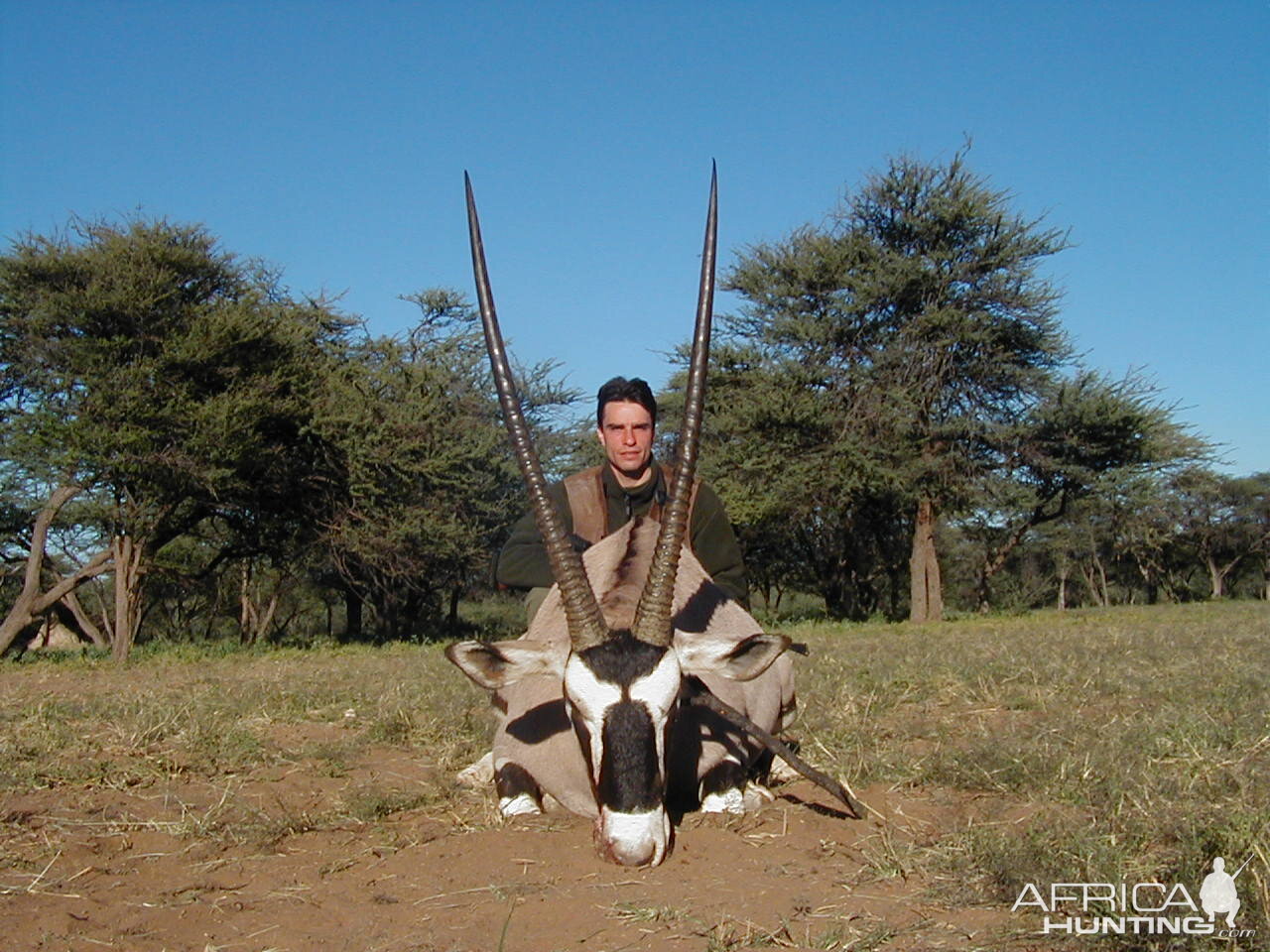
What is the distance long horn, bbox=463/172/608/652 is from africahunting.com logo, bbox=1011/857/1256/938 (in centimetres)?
167

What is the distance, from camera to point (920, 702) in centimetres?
700

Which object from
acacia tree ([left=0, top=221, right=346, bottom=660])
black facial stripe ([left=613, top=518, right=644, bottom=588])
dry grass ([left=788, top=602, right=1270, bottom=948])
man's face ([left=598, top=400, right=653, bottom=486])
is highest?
acacia tree ([left=0, top=221, right=346, bottom=660])

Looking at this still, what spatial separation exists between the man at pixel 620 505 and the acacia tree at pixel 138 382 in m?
12.4

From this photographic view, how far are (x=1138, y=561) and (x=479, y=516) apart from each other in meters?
29.5

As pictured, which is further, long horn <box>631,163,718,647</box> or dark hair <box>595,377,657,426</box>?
dark hair <box>595,377,657,426</box>

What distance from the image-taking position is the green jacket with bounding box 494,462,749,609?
5.52 m

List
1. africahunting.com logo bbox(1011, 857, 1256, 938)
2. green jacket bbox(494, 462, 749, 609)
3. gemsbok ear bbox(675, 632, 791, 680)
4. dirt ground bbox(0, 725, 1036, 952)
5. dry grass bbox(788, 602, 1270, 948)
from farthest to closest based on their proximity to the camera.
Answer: green jacket bbox(494, 462, 749, 609)
gemsbok ear bbox(675, 632, 791, 680)
dry grass bbox(788, 602, 1270, 948)
dirt ground bbox(0, 725, 1036, 952)
africahunting.com logo bbox(1011, 857, 1256, 938)

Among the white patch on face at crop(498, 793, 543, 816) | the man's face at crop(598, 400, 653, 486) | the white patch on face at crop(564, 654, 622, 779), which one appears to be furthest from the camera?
the man's face at crop(598, 400, 653, 486)

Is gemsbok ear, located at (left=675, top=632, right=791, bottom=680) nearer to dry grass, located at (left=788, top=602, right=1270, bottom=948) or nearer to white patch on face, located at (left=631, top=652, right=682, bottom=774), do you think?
white patch on face, located at (left=631, top=652, right=682, bottom=774)

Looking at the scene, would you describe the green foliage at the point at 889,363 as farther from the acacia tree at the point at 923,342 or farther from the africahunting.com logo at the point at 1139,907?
the africahunting.com logo at the point at 1139,907

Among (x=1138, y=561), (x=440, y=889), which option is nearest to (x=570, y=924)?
(x=440, y=889)

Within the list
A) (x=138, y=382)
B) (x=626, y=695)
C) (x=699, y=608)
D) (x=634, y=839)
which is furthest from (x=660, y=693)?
(x=138, y=382)

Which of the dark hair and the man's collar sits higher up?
the dark hair

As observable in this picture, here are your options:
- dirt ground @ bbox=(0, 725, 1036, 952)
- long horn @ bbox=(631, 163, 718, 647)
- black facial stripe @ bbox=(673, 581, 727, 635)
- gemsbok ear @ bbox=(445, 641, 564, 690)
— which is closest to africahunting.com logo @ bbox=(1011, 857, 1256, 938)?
dirt ground @ bbox=(0, 725, 1036, 952)
